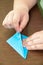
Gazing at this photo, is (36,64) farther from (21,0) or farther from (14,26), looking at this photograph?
(21,0)

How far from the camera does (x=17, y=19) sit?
75cm

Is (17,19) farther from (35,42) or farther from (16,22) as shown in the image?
(35,42)

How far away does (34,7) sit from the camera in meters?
0.85

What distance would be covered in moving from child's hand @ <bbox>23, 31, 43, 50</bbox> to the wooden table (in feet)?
0.07

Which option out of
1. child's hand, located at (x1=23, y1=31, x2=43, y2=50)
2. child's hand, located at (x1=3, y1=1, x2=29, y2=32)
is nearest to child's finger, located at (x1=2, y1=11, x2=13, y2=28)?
child's hand, located at (x1=3, y1=1, x2=29, y2=32)

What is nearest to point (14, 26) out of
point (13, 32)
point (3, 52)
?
point (13, 32)

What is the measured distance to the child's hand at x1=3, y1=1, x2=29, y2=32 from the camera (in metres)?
0.74

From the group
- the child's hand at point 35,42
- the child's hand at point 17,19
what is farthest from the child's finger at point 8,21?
the child's hand at point 35,42

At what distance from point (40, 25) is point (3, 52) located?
0.21 m

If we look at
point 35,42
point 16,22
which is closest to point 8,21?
point 16,22

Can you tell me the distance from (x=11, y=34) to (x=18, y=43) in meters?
Result: 0.07

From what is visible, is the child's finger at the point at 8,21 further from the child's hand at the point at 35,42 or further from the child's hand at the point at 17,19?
the child's hand at the point at 35,42

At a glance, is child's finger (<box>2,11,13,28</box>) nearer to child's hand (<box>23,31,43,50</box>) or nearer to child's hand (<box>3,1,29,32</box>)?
child's hand (<box>3,1,29,32</box>)

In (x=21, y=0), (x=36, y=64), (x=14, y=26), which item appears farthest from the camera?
(x=21, y=0)
